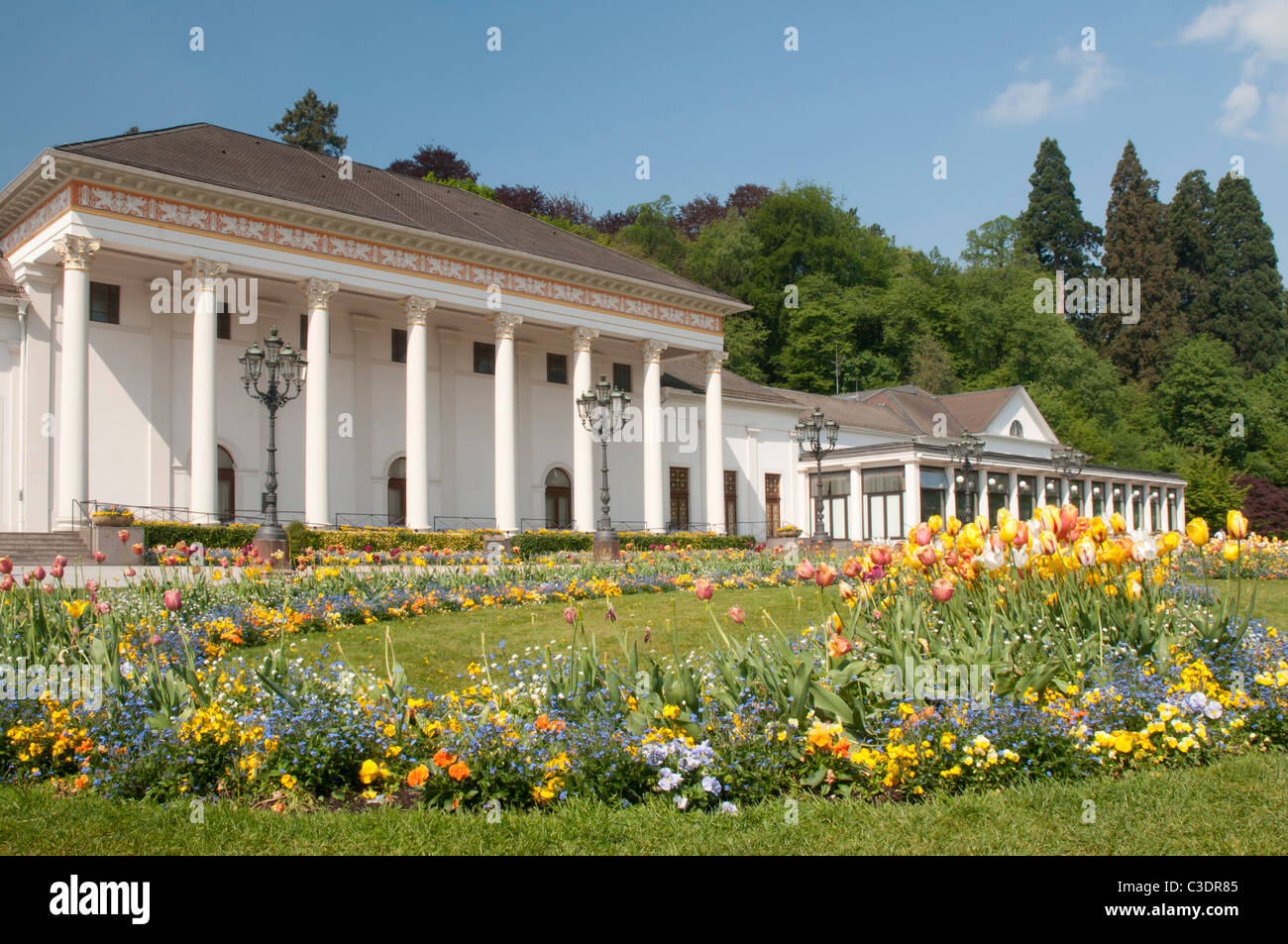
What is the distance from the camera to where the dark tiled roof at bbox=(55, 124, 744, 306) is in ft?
97.3

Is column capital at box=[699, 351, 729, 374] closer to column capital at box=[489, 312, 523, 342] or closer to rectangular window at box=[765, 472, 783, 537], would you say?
rectangular window at box=[765, 472, 783, 537]

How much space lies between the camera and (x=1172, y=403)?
75188 mm

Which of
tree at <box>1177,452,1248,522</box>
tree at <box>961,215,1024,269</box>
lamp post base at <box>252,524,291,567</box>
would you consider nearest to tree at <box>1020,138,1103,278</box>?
tree at <box>961,215,1024,269</box>

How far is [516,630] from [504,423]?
24436mm

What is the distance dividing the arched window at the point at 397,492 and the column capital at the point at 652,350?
10.6 metres

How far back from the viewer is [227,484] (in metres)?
32.7

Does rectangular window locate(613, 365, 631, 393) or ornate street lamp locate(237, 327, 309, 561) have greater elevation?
rectangular window locate(613, 365, 631, 393)

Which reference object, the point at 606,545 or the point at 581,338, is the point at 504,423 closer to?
the point at 581,338

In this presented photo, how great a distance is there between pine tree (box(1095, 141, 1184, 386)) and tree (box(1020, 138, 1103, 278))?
7.26 meters

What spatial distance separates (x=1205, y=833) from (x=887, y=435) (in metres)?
52.3

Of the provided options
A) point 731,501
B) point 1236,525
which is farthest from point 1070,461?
point 1236,525

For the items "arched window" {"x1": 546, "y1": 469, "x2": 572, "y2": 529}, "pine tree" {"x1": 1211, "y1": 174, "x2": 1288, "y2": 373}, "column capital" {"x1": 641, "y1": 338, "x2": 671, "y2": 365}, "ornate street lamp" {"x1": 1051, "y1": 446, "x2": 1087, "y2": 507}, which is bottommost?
"arched window" {"x1": 546, "y1": 469, "x2": 572, "y2": 529}
